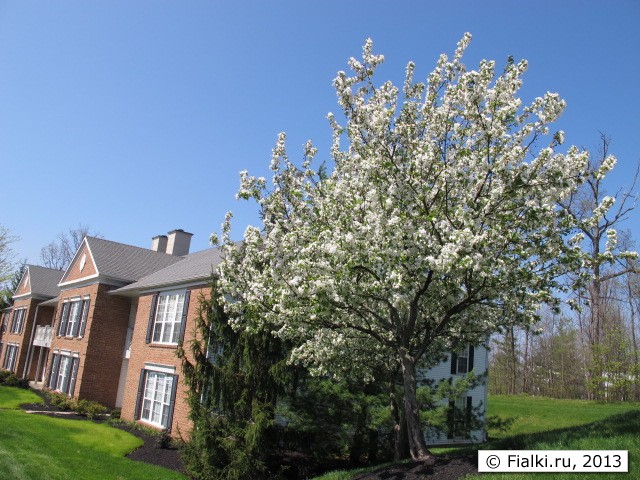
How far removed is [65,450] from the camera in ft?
49.6

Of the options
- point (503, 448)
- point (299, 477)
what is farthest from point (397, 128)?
point (299, 477)

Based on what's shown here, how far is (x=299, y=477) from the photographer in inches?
521

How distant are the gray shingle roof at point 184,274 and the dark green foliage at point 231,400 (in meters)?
3.99

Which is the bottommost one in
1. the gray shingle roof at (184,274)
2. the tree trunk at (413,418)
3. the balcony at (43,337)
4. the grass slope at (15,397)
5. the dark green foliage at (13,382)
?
the grass slope at (15,397)

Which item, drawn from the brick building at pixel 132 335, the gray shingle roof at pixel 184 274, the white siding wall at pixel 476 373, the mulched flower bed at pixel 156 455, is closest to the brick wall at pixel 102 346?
the brick building at pixel 132 335

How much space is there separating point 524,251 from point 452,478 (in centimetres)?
355

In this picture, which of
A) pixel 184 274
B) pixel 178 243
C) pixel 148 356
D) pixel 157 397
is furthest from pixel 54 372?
pixel 184 274

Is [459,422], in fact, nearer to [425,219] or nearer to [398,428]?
[398,428]

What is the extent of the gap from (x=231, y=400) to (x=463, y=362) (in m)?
14.8

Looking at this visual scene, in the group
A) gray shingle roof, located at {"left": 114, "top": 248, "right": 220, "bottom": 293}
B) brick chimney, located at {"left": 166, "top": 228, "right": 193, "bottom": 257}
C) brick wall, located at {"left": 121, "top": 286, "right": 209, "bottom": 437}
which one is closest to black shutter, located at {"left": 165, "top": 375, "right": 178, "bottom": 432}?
brick wall, located at {"left": 121, "top": 286, "right": 209, "bottom": 437}

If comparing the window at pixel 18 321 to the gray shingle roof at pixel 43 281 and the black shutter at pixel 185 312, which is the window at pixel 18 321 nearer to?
the gray shingle roof at pixel 43 281

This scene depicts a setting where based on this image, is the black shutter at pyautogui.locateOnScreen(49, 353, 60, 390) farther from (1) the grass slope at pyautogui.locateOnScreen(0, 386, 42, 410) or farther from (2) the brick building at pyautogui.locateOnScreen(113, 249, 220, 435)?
(2) the brick building at pyautogui.locateOnScreen(113, 249, 220, 435)

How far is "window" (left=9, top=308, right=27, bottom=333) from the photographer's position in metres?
38.6

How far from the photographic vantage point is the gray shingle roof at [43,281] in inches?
1481
